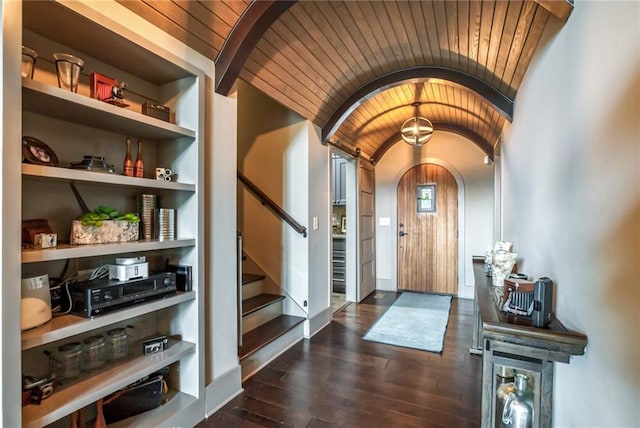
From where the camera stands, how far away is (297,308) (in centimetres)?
333

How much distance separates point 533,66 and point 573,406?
181 cm

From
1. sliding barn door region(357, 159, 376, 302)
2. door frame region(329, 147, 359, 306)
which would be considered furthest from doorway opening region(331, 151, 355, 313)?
sliding barn door region(357, 159, 376, 302)

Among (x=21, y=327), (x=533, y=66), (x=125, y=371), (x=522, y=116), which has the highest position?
(x=533, y=66)

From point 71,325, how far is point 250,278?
198 cm

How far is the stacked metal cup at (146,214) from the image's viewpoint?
1.82m

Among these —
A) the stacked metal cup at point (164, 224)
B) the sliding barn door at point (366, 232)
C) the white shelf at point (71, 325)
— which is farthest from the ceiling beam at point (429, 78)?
the white shelf at point (71, 325)

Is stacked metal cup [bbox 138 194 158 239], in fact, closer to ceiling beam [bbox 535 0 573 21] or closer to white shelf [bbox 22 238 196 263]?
white shelf [bbox 22 238 196 263]

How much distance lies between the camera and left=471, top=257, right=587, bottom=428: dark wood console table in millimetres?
1185

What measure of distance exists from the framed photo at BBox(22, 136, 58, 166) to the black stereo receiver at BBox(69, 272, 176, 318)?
0.59m

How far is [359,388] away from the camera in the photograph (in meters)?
2.30

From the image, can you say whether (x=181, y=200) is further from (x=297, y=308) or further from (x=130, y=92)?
(x=297, y=308)

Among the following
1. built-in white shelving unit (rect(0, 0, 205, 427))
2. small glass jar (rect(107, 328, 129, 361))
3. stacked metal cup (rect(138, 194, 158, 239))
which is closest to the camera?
built-in white shelving unit (rect(0, 0, 205, 427))

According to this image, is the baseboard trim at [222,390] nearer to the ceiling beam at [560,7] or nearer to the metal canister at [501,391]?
the metal canister at [501,391]

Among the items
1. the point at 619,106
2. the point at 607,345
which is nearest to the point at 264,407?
the point at 607,345
